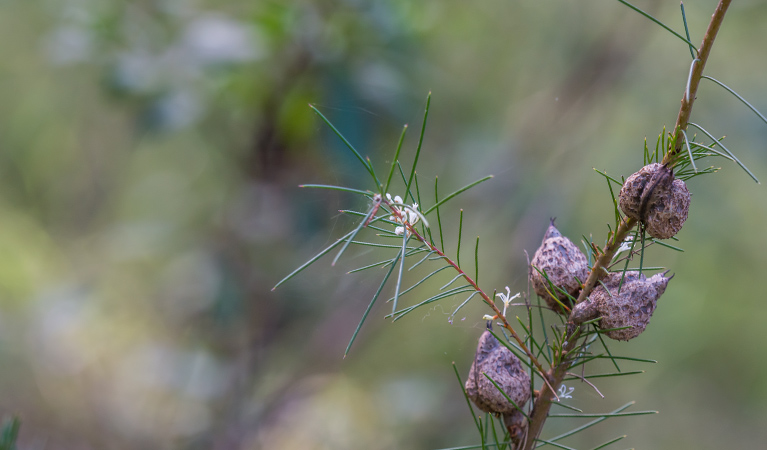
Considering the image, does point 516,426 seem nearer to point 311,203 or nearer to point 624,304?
point 624,304

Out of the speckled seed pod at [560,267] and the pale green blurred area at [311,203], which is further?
the pale green blurred area at [311,203]

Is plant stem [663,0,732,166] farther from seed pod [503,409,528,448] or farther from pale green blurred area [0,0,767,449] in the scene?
pale green blurred area [0,0,767,449]

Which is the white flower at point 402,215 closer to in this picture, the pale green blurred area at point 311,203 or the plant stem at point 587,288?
the plant stem at point 587,288

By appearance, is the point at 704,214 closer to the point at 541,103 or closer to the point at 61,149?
the point at 541,103

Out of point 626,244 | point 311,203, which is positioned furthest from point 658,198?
point 311,203

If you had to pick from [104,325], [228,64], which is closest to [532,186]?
[228,64]

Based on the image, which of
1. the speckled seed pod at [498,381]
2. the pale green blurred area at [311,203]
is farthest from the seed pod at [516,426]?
the pale green blurred area at [311,203]
